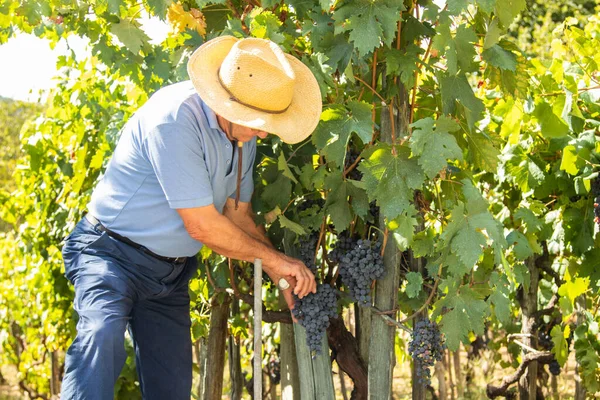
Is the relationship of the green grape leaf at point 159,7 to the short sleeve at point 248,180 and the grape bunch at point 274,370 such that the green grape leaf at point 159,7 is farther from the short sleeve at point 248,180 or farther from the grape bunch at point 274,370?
the grape bunch at point 274,370

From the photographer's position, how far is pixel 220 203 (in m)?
3.00

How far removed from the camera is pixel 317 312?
9.59 feet

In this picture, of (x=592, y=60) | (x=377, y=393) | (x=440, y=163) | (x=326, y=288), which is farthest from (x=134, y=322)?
(x=592, y=60)

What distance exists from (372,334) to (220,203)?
74 cm

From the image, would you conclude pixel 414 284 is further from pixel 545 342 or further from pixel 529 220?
pixel 545 342

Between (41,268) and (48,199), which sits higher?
(48,199)

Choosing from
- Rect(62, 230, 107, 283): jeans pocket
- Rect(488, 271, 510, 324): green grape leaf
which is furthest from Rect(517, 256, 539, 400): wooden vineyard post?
Rect(62, 230, 107, 283): jeans pocket

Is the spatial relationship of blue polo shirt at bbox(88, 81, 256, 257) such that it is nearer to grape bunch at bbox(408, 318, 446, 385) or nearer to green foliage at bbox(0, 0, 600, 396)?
green foliage at bbox(0, 0, 600, 396)

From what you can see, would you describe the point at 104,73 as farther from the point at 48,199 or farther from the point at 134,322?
the point at 134,322

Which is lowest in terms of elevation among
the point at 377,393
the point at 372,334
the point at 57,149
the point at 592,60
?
the point at 377,393

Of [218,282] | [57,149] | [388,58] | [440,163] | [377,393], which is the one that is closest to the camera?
[440,163]

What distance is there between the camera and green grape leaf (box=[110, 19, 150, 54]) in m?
3.23

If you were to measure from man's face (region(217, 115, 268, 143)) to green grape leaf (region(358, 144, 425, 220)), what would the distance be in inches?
16.4

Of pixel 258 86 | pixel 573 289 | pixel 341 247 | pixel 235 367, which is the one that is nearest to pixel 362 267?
pixel 341 247
